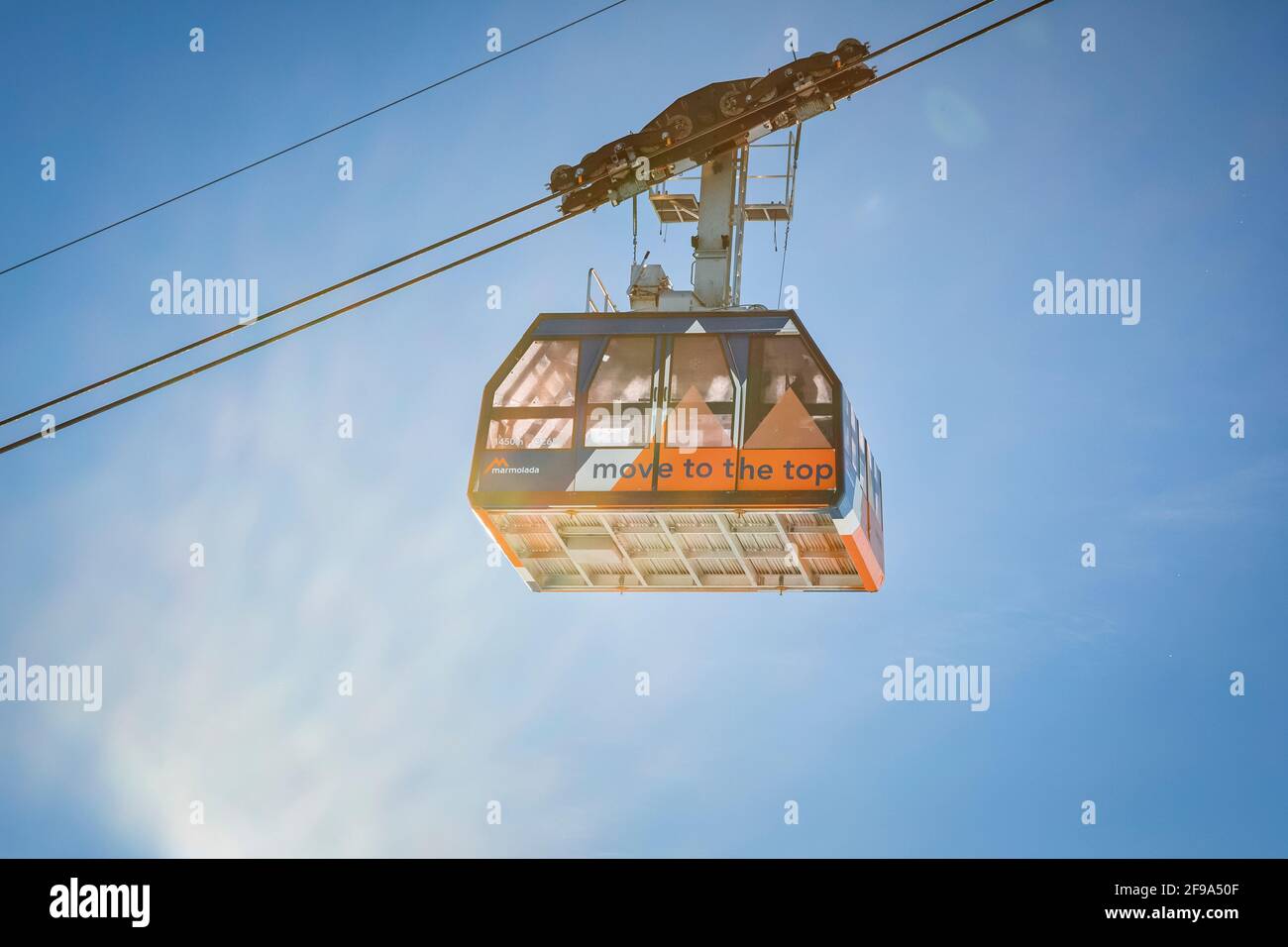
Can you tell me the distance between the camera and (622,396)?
64.2 ft

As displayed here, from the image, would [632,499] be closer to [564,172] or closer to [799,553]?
[799,553]

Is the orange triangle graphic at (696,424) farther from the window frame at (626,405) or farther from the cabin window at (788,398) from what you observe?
the cabin window at (788,398)

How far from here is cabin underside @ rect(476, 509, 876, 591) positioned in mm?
19609

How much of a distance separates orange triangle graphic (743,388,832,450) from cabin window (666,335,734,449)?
1.17ft

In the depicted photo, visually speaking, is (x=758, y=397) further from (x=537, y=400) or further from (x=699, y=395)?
(x=537, y=400)

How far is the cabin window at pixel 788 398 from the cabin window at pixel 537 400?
88.1 inches

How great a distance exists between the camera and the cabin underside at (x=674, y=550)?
19609 mm

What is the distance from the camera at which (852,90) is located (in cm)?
2106

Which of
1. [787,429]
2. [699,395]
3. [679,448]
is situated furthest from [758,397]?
[679,448]

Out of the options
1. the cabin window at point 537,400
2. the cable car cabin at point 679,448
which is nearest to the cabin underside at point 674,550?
the cable car cabin at point 679,448

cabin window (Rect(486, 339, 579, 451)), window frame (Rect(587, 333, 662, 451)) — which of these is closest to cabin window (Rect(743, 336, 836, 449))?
window frame (Rect(587, 333, 662, 451))

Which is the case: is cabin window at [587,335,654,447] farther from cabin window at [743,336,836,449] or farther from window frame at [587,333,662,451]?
cabin window at [743,336,836,449]

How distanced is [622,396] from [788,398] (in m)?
1.97
